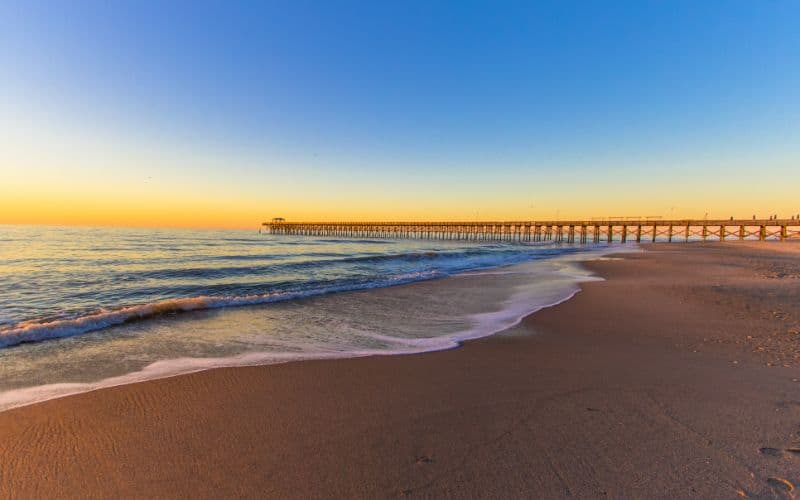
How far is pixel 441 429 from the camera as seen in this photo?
3215 millimetres

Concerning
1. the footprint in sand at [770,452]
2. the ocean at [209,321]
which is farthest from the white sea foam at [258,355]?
the footprint in sand at [770,452]

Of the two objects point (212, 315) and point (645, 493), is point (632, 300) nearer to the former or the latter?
point (645, 493)

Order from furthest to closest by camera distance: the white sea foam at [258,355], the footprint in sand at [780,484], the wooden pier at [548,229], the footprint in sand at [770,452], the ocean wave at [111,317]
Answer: the wooden pier at [548,229] → the ocean wave at [111,317] → the white sea foam at [258,355] → the footprint in sand at [770,452] → the footprint in sand at [780,484]

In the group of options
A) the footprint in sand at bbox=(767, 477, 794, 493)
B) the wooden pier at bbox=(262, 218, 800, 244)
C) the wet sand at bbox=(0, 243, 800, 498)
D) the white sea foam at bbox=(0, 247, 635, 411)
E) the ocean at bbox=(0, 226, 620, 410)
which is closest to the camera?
the footprint in sand at bbox=(767, 477, 794, 493)

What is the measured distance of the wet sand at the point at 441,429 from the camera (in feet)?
8.15

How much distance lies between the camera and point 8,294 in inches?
436

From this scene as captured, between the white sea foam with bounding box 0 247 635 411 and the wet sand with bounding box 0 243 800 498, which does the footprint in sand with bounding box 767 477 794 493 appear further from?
the white sea foam with bounding box 0 247 635 411

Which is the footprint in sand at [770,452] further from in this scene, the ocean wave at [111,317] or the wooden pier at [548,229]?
the wooden pier at [548,229]

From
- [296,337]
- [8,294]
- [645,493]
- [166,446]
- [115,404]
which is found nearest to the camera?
[645,493]

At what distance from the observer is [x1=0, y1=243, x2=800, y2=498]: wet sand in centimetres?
248

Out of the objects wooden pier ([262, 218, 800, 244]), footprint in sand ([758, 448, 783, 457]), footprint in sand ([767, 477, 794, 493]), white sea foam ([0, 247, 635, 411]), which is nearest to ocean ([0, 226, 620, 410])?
white sea foam ([0, 247, 635, 411])

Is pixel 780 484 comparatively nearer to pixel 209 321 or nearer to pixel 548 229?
pixel 209 321

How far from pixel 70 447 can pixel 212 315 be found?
587 centimetres

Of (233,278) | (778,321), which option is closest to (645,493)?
(778,321)
